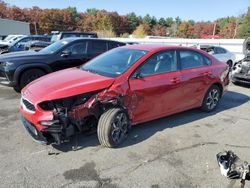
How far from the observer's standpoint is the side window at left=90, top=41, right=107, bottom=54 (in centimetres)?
888

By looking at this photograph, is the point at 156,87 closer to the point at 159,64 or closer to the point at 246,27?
the point at 159,64

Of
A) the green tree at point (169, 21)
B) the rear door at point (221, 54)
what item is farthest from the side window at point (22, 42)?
the green tree at point (169, 21)

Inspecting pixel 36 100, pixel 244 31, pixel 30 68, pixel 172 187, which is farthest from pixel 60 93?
pixel 244 31

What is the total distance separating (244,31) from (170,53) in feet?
219

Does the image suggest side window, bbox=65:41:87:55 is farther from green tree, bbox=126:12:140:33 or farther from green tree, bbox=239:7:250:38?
green tree, bbox=126:12:140:33

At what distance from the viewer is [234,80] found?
10.0 meters

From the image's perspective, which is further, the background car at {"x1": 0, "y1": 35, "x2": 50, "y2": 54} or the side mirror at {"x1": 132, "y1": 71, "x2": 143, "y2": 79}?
the background car at {"x1": 0, "y1": 35, "x2": 50, "y2": 54}

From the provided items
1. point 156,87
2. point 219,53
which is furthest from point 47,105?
point 219,53

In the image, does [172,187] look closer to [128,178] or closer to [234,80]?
[128,178]

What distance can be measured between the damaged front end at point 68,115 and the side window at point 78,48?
4.23m

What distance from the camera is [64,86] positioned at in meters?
4.23

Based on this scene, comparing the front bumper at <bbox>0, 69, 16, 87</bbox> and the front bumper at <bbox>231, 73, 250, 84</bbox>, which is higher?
the front bumper at <bbox>0, 69, 16, 87</bbox>

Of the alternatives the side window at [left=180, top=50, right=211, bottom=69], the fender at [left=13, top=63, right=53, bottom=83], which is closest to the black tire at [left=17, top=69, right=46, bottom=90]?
the fender at [left=13, top=63, right=53, bottom=83]

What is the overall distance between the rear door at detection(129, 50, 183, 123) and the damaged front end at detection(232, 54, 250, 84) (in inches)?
199
